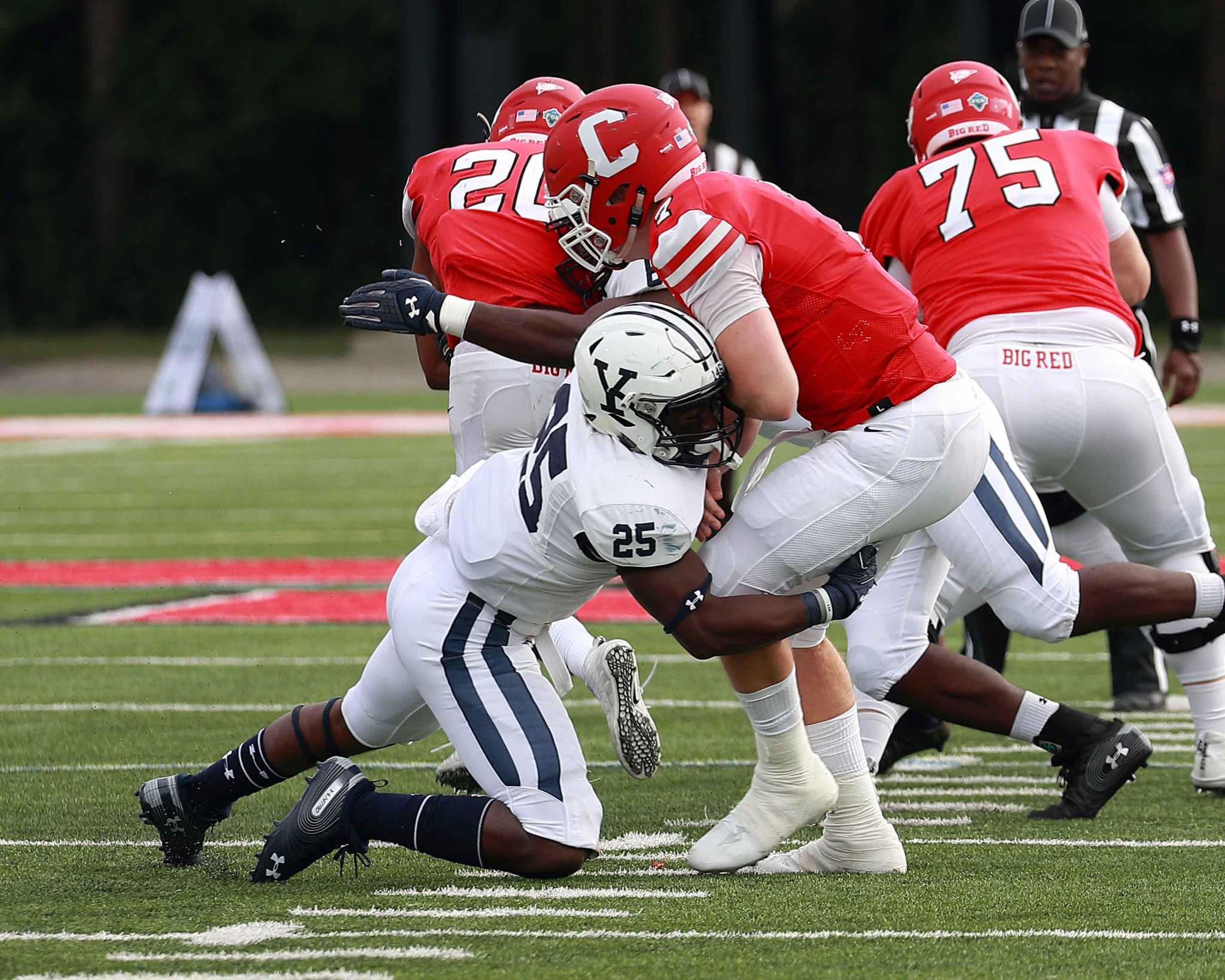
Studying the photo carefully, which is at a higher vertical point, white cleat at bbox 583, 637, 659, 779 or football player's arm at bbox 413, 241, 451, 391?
football player's arm at bbox 413, 241, 451, 391

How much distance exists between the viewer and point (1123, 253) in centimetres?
551

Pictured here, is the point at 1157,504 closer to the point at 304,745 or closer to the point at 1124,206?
the point at 1124,206

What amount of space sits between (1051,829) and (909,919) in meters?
1.01

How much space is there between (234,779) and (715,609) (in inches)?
42.2

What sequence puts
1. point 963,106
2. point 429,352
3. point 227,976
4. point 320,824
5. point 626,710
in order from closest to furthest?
point 227,976
point 320,824
point 626,710
point 963,106
point 429,352

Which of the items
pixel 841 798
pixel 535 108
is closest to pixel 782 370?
pixel 841 798

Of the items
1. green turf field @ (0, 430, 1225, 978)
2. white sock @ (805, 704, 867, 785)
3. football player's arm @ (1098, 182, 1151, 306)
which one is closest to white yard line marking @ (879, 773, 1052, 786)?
green turf field @ (0, 430, 1225, 978)

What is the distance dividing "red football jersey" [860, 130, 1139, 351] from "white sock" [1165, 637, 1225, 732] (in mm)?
812

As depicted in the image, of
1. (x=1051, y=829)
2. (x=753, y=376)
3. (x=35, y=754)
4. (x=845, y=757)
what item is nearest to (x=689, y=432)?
(x=753, y=376)

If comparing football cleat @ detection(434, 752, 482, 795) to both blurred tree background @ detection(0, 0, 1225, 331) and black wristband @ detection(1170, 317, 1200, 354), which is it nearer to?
black wristband @ detection(1170, 317, 1200, 354)

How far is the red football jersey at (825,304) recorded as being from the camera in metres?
4.05

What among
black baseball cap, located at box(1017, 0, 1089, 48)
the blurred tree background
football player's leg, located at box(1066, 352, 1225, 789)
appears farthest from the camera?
the blurred tree background

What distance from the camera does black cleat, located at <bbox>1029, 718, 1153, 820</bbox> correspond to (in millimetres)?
4793

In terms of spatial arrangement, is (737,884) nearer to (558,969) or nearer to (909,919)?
(909,919)
